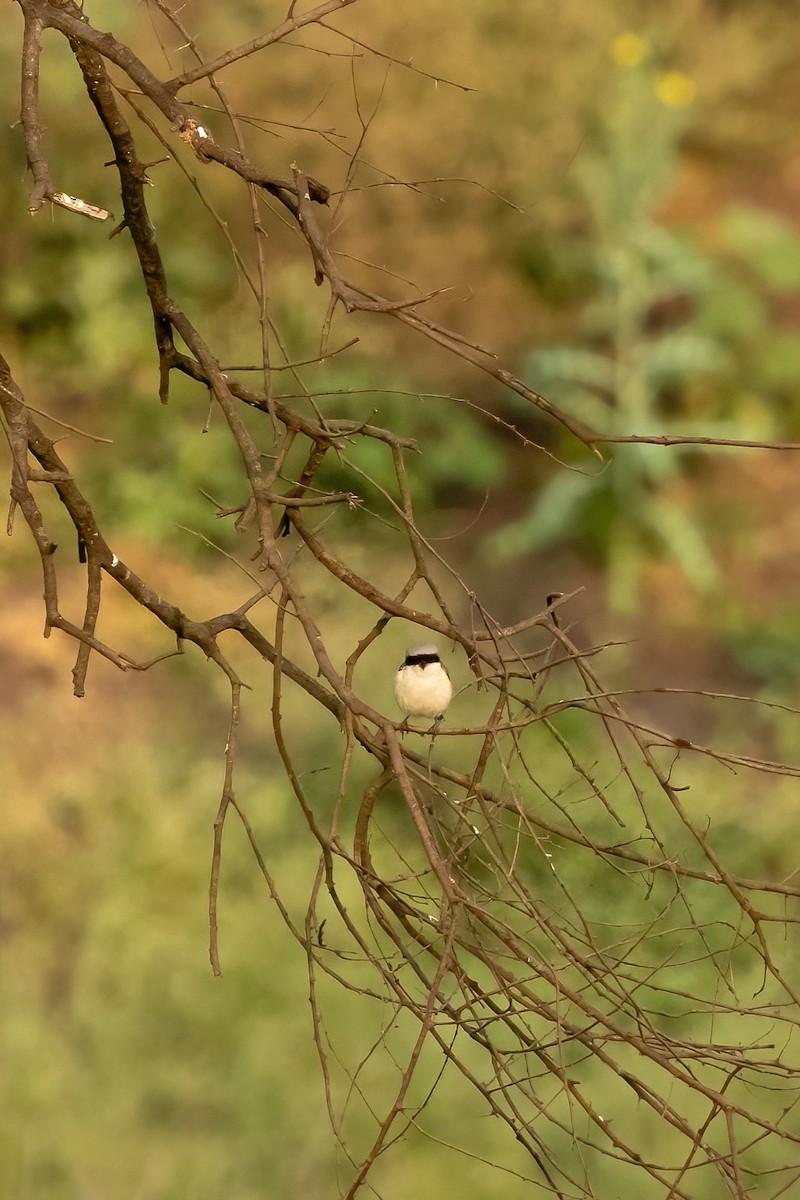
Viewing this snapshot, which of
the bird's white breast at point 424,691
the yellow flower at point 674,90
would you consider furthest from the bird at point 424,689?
the yellow flower at point 674,90

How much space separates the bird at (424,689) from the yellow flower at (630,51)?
319 centimetres

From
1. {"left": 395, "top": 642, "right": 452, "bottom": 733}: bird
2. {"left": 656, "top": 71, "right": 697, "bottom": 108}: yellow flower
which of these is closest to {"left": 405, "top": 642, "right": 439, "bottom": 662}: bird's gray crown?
{"left": 395, "top": 642, "right": 452, "bottom": 733}: bird

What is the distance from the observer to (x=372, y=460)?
3990mm

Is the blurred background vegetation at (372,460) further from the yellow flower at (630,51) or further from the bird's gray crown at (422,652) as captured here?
the bird's gray crown at (422,652)

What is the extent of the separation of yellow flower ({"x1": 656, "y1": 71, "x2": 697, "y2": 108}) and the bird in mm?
3112

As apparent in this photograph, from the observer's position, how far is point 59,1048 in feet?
8.94

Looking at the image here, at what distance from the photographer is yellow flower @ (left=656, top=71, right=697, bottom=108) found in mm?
4277

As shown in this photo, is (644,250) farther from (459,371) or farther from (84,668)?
(84,668)

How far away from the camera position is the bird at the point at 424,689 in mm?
1609

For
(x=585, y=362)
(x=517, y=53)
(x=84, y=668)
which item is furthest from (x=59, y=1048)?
(x=517, y=53)

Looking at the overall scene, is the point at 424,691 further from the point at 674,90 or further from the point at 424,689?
the point at 674,90

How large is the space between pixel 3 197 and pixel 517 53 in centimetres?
173

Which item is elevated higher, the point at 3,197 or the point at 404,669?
the point at 3,197

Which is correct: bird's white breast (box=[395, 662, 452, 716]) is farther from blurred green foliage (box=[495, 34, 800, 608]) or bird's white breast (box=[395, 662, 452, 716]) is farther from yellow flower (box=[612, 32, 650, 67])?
yellow flower (box=[612, 32, 650, 67])
